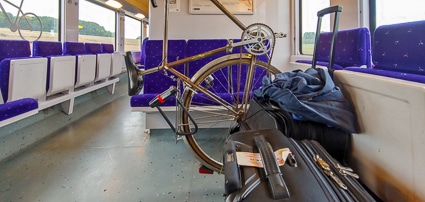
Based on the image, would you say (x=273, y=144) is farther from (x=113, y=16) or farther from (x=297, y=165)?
(x=113, y=16)

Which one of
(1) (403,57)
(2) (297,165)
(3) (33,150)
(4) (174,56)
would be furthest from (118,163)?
(1) (403,57)

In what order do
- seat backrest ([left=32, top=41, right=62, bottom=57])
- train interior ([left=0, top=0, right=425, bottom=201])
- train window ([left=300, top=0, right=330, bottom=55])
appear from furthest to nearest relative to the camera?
seat backrest ([left=32, top=41, right=62, bottom=57])
train window ([left=300, top=0, right=330, bottom=55])
train interior ([left=0, top=0, right=425, bottom=201])

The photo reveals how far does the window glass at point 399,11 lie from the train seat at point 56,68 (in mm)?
3377

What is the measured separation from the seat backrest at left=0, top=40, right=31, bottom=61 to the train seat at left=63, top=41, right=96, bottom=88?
2.21 ft

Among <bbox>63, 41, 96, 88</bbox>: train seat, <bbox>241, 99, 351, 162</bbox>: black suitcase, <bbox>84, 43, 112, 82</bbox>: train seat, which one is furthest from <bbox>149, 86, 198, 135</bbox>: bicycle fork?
<bbox>84, 43, 112, 82</bbox>: train seat

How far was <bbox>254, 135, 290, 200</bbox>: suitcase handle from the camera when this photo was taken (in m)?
0.66

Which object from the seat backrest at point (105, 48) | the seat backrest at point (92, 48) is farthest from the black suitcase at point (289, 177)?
the seat backrest at point (105, 48)

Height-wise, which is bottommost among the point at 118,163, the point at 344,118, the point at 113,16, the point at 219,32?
the point at 118,163

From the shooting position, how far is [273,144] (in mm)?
926

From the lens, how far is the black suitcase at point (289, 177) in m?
0.67

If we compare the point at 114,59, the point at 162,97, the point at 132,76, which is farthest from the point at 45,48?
the point at 162,97

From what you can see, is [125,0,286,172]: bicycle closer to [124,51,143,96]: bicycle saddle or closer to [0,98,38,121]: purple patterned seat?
[124,51,143,96]: bicycle saddle

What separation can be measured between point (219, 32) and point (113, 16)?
5.54m

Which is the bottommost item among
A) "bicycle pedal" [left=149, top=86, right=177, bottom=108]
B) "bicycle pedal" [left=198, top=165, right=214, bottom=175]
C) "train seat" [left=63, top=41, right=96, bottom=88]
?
"bicycle pedal" [left=198, top=165, right=214, bottom=175]
